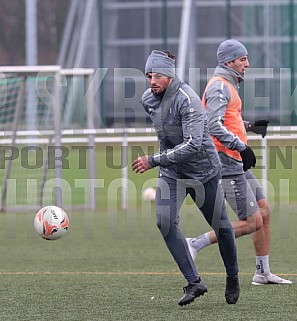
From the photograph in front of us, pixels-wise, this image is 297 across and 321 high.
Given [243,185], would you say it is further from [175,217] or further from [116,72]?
[116,72]

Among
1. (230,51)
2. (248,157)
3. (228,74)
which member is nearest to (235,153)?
(248,157)

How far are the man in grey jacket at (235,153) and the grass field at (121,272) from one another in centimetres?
37

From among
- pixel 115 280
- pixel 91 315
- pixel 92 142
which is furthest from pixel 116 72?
pixel 91 315

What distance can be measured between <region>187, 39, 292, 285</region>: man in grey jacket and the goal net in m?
7.02

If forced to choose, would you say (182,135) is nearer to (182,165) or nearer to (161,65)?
(182,165)

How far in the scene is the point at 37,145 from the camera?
16.6m

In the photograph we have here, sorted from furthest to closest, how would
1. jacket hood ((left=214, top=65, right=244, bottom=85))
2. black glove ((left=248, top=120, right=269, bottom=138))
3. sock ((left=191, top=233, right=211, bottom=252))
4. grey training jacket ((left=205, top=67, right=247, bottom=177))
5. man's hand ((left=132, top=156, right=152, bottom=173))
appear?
1. black glove ((left=248, top=120, right=269, bottom=138))
2. sock ((left=191, top=233, right=211, bottom=252))
3. jacket hood ((left=214, top=65, right=244, bottom=85))
4. grey training jacket ((left=205, top=67, right=247, bottom=177))
5. man's hand ((left=132, top=156, right=152, bottom=173))

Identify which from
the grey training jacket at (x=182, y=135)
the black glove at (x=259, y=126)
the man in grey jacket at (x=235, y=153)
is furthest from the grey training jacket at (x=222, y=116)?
the black glove at (x=259, y=126)

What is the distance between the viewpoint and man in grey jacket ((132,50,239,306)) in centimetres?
747

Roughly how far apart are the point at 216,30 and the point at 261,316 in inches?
1029

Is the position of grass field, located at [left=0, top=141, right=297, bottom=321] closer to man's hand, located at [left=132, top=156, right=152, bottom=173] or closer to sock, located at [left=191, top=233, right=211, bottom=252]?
sock, located at [left=191, top=233, right=211, bottom=252]

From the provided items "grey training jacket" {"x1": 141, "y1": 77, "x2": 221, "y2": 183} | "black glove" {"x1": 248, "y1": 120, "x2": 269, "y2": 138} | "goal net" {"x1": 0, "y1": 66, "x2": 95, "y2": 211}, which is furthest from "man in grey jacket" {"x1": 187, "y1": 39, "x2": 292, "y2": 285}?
"goal net" {"x1": 0, "y1": 66, "x2": 95, "y2": 211}

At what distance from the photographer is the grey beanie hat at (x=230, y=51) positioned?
8633mm

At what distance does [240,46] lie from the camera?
865 cm
